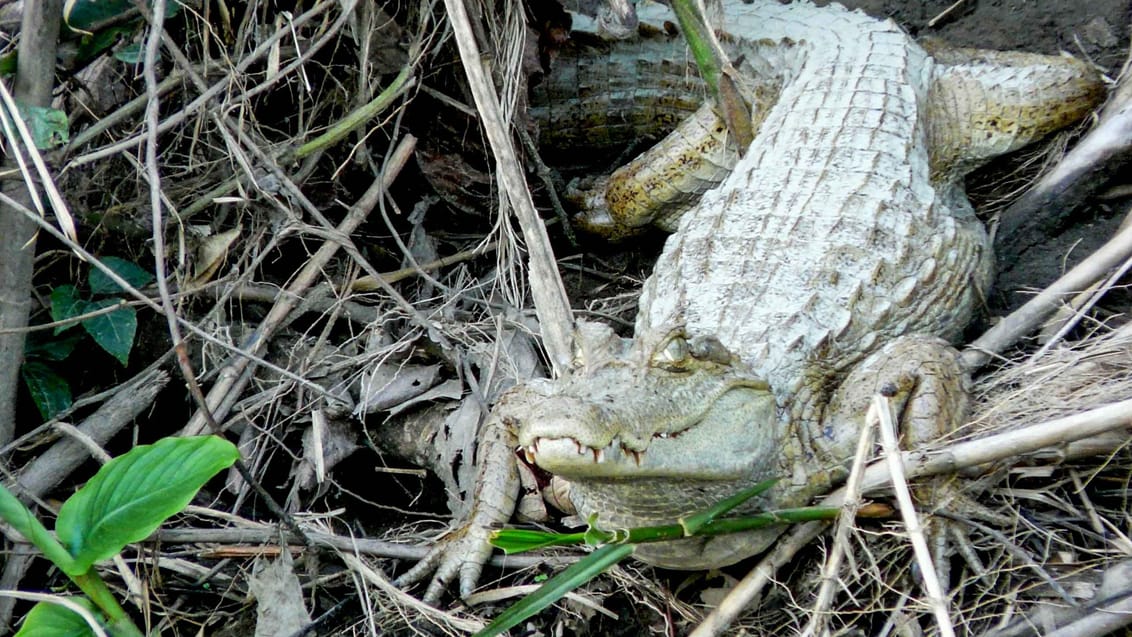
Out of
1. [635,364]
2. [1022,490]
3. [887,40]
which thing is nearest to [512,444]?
[635,364]

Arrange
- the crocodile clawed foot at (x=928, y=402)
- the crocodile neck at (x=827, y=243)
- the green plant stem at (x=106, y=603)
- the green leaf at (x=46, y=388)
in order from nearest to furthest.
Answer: the green plant stem at (x=106, y=603) → the crocodile clawed foot at (x=928, y=402) → the crocodile neck at (x=827, y=243) → the green leaf at (x=46, y=388)

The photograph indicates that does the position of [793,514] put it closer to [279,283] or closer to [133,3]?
[279,283]

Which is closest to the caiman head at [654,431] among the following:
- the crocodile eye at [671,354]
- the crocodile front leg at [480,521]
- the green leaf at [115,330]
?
the crocodile eye at [671,354]

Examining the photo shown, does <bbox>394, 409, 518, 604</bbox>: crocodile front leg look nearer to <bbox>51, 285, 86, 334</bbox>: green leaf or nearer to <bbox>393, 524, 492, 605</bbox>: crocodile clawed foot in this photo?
<bbox>393, 524, 492, 605</bbox>: crocodile clawed foot

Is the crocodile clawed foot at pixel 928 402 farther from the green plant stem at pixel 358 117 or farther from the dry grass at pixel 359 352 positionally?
the green plant stem at pixel 358 117

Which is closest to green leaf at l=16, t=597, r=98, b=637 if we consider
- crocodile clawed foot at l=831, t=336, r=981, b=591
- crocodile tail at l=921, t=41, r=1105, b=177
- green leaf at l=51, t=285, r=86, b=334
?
green leaf at l=51, t=285, r=86, b=334

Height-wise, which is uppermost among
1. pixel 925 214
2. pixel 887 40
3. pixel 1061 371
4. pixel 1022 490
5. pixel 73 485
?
pixel 887 40
